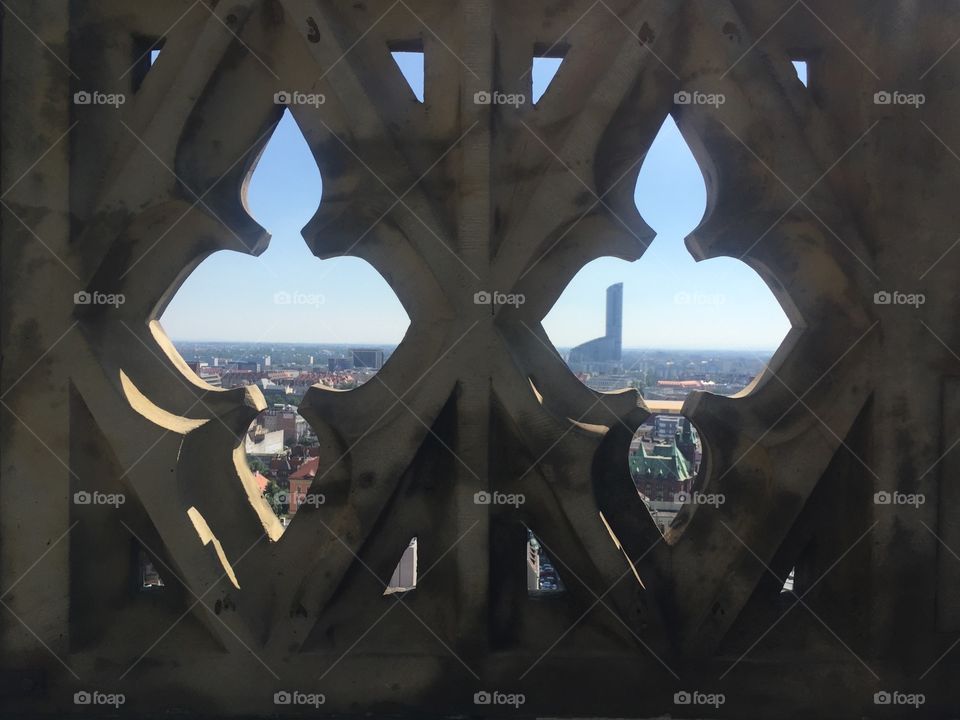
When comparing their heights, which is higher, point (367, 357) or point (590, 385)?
point (367, 357)

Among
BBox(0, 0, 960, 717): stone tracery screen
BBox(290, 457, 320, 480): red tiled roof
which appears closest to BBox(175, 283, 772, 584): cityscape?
BBox(290, 457, 320, 480): red tiled roof

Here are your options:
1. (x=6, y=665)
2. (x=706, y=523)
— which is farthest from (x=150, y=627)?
(x=706, y=523)

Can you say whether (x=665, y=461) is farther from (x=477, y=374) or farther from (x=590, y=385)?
(x=477, y=374)

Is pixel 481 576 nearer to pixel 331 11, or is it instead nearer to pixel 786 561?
pixel 786 561

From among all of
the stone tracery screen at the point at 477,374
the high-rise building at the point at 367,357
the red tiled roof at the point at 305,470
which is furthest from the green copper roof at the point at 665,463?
the red tiled roof at the point at 305,470

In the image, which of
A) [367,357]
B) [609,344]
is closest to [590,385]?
[609,344]

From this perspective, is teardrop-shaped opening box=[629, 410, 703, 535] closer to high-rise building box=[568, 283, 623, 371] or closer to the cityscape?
the cityscape
